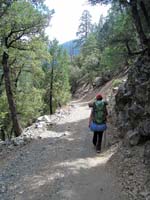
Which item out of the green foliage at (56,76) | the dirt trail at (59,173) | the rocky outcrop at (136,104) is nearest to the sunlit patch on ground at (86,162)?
the dirt trail at (59,173)

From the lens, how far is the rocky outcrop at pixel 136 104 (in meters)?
9.64

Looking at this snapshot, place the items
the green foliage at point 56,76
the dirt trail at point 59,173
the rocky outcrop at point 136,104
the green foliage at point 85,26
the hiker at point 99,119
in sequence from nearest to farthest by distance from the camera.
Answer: the dirt trail at point 59,173 < the rocky outcrop at point 136,104 < the hiker at point 99,119 < the green foliage at point 56,76 < the green foliage at point 85,26

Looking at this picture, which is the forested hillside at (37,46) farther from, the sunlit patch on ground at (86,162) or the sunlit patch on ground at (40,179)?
the sunlit patch on ground at (40,179)

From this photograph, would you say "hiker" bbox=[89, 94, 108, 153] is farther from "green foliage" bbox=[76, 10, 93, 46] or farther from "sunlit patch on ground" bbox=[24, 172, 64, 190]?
"green foliage" bbox=[76, 10, 93, 46]

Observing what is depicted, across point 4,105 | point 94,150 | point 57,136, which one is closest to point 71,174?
point 94,150

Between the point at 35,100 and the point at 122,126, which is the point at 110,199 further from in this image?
the point at 35,100

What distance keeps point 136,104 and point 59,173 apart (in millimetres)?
3367

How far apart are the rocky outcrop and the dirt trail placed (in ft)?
3.59

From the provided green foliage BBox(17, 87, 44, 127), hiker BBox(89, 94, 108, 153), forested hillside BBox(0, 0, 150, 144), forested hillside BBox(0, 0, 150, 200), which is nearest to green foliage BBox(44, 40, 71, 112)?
forested hillside BBox(0, 0, 150, 144)

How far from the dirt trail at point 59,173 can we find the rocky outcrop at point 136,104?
1.09 meters

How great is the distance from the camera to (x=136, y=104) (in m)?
10.5

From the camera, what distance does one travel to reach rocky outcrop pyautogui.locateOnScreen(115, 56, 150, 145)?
9.64m

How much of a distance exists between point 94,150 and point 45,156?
69.0 inches

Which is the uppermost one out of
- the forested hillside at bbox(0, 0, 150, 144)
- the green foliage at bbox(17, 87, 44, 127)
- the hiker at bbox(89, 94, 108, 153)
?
the forested hillside at bbox(0, 0, 150, 144)
